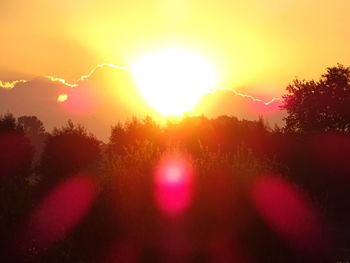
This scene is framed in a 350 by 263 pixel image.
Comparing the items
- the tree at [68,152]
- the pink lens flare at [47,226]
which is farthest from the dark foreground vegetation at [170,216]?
the tree at [68,152]

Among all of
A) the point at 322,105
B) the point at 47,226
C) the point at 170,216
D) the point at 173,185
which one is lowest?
the point at 47,226

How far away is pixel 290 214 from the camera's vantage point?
18156 mm

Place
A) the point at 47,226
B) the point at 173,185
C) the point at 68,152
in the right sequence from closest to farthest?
the point at 47,226, the point at 173,185, the point at 68,152

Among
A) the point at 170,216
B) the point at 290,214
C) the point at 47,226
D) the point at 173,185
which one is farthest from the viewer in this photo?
the point at 290,214

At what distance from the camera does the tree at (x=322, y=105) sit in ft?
195

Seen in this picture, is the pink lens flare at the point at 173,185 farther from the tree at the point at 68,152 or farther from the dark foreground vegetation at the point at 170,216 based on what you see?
the tree at the point at 68,152

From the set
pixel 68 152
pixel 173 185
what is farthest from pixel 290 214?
pixel 68 152

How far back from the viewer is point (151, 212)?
17297mm

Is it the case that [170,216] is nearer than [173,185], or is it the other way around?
[170,216]

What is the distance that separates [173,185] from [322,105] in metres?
46.1

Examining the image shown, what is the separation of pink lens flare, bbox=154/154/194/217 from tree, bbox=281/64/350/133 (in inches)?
1608

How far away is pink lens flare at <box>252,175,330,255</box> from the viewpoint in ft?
56.9

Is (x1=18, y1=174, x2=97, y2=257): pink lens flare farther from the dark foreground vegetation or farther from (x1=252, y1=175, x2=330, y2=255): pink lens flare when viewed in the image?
(x1=252, y1=175, x2=330, y2=255): pink lens flare

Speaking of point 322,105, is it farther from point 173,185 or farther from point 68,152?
point 173,185
